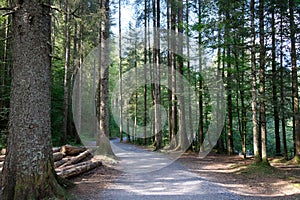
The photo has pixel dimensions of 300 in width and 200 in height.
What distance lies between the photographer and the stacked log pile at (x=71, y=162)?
6596mm

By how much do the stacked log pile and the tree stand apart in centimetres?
201

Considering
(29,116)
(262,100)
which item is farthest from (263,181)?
(29,116)

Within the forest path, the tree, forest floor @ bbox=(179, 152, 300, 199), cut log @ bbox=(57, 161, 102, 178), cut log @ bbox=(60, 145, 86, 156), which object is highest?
the tree

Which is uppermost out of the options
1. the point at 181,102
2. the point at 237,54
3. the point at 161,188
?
the point at 237,54

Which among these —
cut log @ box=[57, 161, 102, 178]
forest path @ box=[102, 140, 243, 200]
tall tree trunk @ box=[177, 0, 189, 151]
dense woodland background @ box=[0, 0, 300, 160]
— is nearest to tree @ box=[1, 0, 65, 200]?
dense woodland background @ box=[0, 0, 300, 160]

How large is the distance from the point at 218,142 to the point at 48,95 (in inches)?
555

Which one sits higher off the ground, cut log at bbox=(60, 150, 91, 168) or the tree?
the tree

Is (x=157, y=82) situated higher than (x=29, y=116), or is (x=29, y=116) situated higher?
(x=157, y=82)

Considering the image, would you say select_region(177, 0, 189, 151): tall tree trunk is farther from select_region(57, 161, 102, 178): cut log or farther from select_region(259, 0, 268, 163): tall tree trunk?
select_region(57, 161, 102, 178): cut log

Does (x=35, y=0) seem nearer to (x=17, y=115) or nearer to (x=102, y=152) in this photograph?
(x=17, y=115)

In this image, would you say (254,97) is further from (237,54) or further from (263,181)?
(237,54)

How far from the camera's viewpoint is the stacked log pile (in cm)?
660

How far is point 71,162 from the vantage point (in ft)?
26.2

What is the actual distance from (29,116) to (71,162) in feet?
14.1
